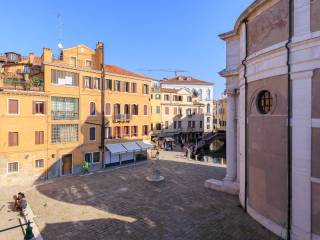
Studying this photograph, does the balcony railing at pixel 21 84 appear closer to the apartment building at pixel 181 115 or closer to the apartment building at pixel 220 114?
the apartment building at pixel 181 115

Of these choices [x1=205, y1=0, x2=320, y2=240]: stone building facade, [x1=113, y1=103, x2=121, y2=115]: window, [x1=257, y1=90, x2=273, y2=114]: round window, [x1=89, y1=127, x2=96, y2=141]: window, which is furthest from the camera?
[x1=113, y1=103, x2=121, y2=115]: window

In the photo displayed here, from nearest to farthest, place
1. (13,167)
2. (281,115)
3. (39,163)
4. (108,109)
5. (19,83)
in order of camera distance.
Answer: (281,115) < (13,167) < (19,83) < (39,163) < (108,109)

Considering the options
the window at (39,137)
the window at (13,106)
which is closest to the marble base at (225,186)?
the window at (39,137)

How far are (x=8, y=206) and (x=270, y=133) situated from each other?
16.3m

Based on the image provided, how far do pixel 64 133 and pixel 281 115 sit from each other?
20.4 metres

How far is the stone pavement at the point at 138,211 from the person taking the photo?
11.0m

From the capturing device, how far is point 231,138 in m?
16.7

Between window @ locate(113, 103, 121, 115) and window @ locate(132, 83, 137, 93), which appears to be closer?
window @ locate(113, 103, 121, 115)

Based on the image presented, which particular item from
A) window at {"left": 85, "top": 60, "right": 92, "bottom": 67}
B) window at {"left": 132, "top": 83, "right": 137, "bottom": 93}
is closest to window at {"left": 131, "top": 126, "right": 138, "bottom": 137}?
window at {"left": 132, "top": 83, "right": 137, "bottom": 93}

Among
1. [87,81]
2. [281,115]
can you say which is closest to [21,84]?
[87,81]

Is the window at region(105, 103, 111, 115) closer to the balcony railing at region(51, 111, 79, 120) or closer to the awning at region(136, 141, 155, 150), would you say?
the balcony railing at region(51, 111, 79, 120)

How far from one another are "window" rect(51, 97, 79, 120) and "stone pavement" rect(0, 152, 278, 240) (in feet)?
21.0

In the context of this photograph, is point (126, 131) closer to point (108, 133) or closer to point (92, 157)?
point (108, 133)

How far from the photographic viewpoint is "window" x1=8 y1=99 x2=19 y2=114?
20.4 metres
